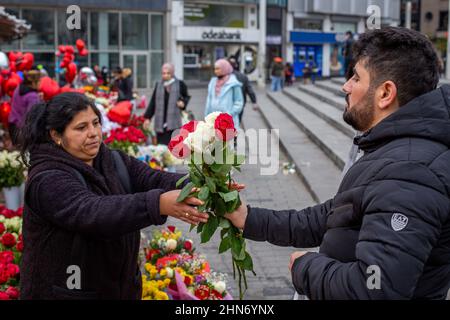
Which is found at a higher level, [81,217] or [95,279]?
[81,217]

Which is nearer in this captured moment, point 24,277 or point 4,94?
point 24,277

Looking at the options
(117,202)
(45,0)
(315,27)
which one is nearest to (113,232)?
(117,202)

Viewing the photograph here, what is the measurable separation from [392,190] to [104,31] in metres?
34.0

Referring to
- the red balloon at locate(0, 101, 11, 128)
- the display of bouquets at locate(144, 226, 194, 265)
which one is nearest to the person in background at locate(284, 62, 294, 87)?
the red balloon at locate(0, 101, 11, 128)

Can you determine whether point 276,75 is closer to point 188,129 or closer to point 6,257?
point 6,257

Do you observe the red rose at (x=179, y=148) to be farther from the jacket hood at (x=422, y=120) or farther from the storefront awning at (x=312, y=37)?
the storefront awning at (x=312, y=37)

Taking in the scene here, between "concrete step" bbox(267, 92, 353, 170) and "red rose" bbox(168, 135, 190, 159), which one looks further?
"concrete step" bbox(267, 92, 353, 170)

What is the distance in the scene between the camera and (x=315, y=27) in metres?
47.4

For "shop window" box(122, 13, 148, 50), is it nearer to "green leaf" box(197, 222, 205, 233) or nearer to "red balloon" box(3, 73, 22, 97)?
"red balloon" box(3, 73, 22, 97)

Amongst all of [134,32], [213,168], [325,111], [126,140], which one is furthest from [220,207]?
[134,32]

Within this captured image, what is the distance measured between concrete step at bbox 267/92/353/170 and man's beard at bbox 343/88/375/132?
7549 mm

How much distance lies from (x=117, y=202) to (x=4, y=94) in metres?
7.63

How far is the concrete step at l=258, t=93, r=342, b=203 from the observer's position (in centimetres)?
863

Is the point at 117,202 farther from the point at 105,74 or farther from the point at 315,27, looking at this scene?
the point at 315,27
